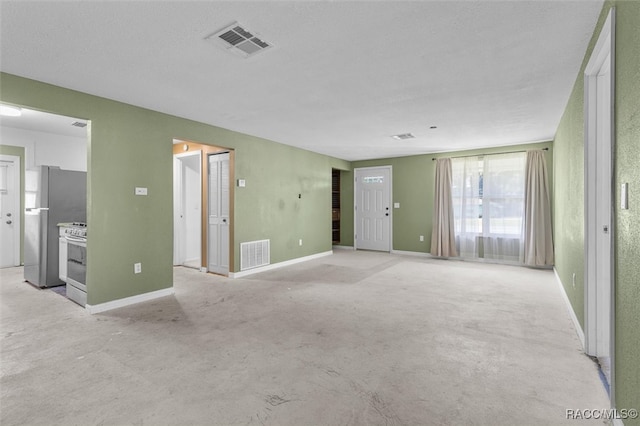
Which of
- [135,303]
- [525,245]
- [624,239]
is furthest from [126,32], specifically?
[525,245]

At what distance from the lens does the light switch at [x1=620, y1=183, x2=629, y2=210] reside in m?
1.50

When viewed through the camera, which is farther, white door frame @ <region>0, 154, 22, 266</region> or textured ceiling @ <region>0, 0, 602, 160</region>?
white door frame @ <region>0, 154, 22, 266</region>

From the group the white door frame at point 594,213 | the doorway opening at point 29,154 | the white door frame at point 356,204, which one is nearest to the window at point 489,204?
the white door frame at point 356,204

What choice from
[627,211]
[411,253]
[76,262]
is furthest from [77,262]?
[411,253]

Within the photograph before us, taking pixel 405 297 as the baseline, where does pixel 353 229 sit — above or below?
above

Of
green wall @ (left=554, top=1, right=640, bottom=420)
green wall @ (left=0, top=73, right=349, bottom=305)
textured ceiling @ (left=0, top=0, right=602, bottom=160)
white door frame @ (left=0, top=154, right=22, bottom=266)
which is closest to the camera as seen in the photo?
green wall @ (left=554, top=1, right=640, bottom=420)

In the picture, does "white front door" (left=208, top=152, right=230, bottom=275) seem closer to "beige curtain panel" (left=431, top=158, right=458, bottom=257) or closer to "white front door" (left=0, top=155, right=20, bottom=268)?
"white front door" (left=0, top=155, right=20, bottom=268)

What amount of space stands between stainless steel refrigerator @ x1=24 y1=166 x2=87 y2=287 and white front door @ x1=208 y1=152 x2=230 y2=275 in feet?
6.62

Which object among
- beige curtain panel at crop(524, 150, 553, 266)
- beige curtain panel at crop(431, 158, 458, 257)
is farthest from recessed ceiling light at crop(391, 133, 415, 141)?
beige curtain panel at crop(524, 150, 553, 266)

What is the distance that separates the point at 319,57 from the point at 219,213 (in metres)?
3.59

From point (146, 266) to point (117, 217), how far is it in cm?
71

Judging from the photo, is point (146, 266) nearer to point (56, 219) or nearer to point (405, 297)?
point (56, 219)

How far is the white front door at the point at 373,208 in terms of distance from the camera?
8.01 m

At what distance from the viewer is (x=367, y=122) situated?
4.65m
